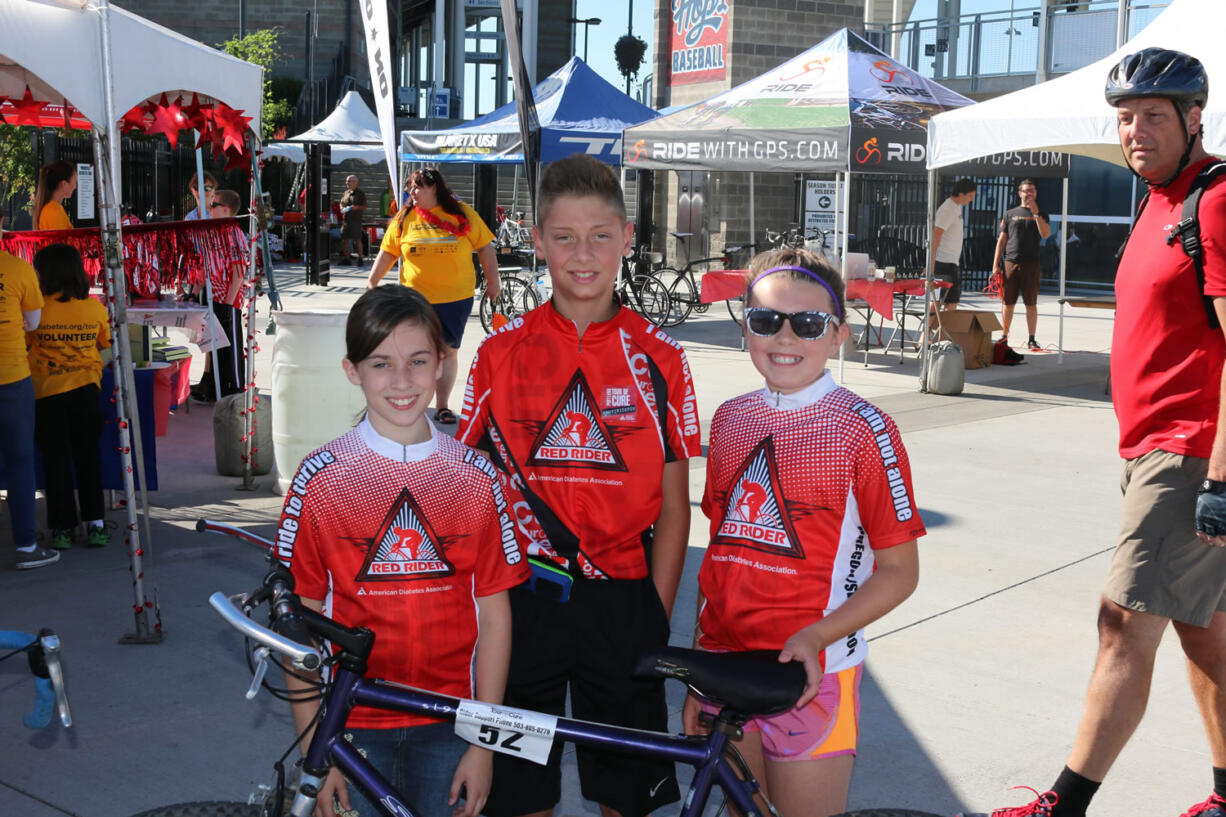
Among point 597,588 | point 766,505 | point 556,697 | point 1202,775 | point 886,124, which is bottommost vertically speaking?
point 1202,775

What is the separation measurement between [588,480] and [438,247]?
6.54 metres

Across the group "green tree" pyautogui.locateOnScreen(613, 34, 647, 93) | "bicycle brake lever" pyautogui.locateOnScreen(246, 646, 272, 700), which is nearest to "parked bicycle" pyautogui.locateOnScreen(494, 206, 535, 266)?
"bicycle brake lever" pyautogui.locateOnScreen(246, 646, 272, 700)

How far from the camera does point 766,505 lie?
2.51m

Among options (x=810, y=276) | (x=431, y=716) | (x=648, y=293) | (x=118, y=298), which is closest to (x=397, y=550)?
(x=431, y=716)

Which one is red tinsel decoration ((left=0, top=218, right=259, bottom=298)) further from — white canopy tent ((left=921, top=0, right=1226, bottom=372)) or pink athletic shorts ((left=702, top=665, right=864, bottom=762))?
white canopy tent ((left=921, top=0, right=1226, bottom=372))

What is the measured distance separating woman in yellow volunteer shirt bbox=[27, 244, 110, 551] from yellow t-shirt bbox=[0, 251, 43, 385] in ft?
1.09

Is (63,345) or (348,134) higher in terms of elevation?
(348,134)

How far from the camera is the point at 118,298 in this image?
5.13m

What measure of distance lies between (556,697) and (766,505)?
0.67 meters

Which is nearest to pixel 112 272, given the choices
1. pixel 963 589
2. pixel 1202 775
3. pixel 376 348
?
pixel 376 348

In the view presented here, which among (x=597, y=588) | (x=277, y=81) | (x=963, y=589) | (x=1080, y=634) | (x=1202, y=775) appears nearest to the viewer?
(x=597, y=588)

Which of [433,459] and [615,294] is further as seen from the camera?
[615,294]

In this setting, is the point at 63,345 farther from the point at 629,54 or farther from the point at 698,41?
the point at 629,54

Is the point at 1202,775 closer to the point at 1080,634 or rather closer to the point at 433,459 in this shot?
the point at 1080,634
